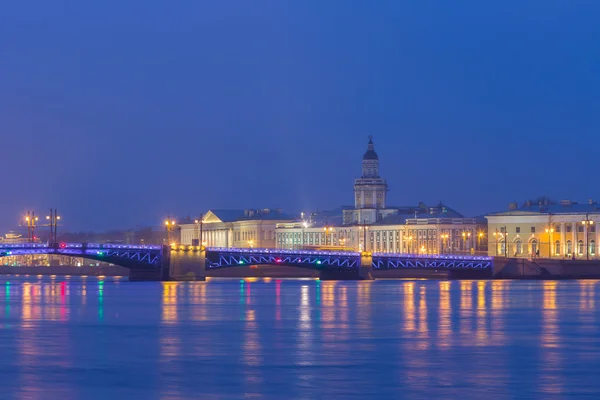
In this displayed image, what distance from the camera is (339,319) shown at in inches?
1953

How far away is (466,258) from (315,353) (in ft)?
286

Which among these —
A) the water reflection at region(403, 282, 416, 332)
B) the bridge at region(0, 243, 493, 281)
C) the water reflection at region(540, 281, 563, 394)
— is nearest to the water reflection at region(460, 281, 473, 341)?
the water reflection at region(403, 282, 416, 332)

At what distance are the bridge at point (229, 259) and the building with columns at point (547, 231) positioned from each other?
31038 mm

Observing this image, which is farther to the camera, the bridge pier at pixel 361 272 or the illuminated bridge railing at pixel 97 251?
the bridge pier at pixel 361 272

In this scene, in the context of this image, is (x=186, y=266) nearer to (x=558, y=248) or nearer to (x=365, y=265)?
(x=365, y=265)

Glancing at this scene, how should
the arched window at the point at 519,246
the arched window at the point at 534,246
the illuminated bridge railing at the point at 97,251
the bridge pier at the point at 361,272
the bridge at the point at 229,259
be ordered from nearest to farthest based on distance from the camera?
the illuminated bridge railing at the point at 97,251, the bridge at the point at 229,259, the bridge pier at the point at 361,272, the arched window at the point at 534,246, the arched window at the point at 519,246

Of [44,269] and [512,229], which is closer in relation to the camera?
[512,229]

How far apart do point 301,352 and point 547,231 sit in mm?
121984

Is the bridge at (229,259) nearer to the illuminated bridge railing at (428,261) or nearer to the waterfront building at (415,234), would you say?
the illuminated bridge railing at (428,261)

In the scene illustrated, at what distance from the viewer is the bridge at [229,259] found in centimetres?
10644

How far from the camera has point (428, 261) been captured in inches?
4776

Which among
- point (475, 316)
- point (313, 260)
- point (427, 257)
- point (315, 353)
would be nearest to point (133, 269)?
point (313, 260)

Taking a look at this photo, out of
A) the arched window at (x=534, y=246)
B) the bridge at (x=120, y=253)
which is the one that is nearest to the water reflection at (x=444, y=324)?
the bridge at (x=120, y=253)

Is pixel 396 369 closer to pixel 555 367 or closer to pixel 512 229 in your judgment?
pixel 555 367
